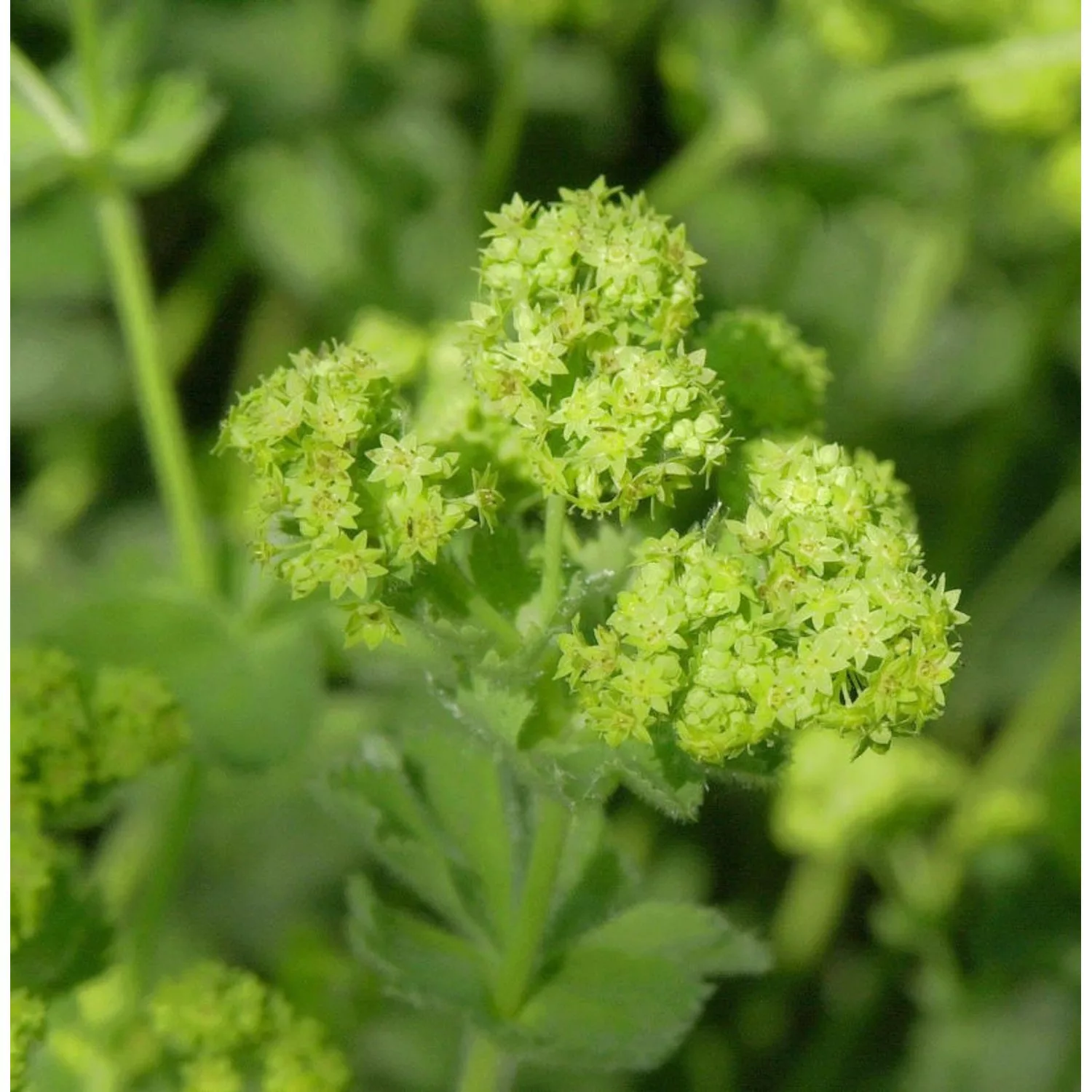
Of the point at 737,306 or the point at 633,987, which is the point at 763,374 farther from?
the point at 737,306

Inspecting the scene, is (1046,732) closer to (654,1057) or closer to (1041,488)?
(1041,488)

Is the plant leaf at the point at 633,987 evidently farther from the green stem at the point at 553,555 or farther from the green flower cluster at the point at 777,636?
the green stem at the point at 553,555

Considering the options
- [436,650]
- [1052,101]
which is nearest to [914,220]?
[1052,101]

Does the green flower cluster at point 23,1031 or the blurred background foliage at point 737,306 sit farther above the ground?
the blurred background foliage at point 737,306

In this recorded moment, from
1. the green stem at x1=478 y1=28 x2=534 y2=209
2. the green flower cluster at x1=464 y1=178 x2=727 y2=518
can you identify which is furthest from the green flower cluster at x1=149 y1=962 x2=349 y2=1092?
the green stem at x1=478 y1=28 x2=534 y2=209

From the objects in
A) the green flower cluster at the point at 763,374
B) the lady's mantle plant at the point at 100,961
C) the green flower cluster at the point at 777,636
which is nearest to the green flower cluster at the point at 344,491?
the green flower cluster at the point at 777,636

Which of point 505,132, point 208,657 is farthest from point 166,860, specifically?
point 505,132
